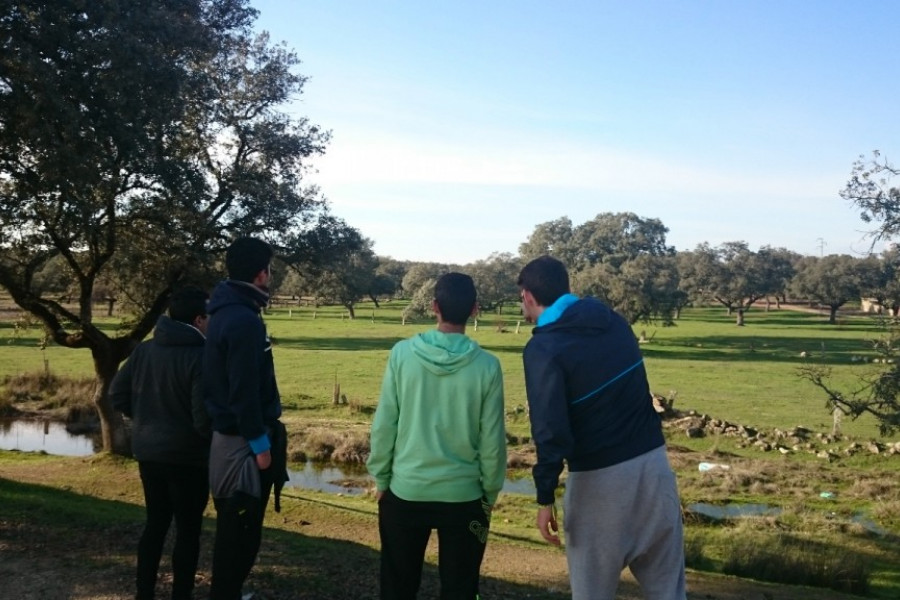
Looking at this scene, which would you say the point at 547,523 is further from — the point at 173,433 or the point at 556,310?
the point at 173,433

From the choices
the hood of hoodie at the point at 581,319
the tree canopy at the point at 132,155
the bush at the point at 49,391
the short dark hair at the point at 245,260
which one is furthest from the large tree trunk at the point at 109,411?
the hood of hoodie at the point at 581,319

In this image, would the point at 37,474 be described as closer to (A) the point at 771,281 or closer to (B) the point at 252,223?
(B) the point at 252,223

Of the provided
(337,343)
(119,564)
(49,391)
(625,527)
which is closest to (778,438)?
(119,564)

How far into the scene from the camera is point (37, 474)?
1542 cm

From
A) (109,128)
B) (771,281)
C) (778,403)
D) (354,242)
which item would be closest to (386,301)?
(771,281)

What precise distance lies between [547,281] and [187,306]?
2.34 meters

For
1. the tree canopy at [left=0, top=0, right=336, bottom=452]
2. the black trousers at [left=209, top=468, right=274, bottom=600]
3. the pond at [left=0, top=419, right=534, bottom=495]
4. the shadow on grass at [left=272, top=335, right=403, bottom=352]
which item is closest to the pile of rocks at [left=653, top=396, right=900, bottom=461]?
the pond at [left=0, top=419, right=534, bottom=495]

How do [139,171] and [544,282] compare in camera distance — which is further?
[139,171]

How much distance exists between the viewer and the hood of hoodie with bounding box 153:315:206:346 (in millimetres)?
4953

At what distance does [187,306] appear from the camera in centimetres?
507

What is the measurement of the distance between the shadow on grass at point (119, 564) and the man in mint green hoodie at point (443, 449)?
216 cm

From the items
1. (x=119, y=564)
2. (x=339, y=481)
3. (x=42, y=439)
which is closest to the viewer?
(x=119, y=564)

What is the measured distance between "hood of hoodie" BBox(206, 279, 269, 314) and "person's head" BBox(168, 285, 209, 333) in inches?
20.2

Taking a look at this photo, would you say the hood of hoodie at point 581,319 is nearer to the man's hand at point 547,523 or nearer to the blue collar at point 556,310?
the blue collar at point 556,310
